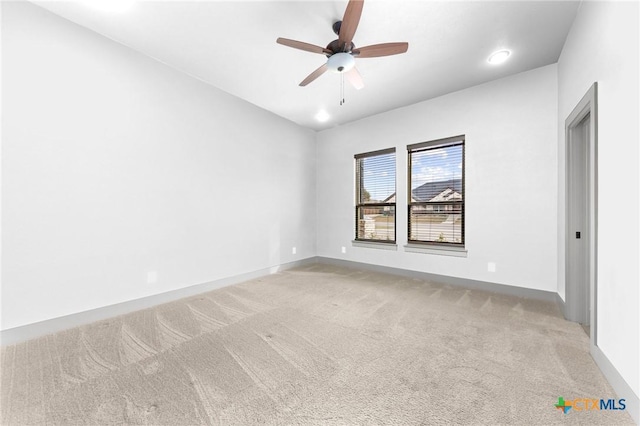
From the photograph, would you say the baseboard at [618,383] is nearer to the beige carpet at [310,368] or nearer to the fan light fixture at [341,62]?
→ the beige carpet at [310,368]

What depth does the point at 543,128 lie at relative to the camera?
319cm

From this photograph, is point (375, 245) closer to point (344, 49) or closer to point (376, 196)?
point (376, 196)

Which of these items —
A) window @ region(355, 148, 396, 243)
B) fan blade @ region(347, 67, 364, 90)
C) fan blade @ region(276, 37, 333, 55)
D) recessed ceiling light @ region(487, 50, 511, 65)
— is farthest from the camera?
window @ region(355, 148, 396, 243)

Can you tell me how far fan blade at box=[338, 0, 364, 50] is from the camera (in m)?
1.82

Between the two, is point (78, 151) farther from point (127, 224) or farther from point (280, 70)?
point (280, 70)

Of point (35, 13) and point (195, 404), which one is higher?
point (35, 13)

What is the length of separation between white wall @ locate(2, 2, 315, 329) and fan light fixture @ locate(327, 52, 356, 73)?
7.07 feet

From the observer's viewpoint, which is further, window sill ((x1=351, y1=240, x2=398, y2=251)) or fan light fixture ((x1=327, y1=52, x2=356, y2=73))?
window sill ((x1=351, y1=240, x2=398, y2=251))

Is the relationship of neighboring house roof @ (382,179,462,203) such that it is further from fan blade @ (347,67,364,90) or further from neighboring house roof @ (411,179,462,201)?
fan blade @ (347,67,364,90)

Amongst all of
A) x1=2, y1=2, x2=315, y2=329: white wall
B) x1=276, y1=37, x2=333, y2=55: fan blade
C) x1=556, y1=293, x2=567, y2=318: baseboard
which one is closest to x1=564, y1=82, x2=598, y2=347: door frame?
x1=556, y1=293, x2=567, y2=318: baseboard

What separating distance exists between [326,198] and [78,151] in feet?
13.2

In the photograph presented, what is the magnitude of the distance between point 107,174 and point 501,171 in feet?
16.1

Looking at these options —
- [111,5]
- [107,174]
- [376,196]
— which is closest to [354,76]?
[111,5]

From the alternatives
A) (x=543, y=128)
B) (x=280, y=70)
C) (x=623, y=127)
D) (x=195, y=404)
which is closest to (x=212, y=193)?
(x=280, y=70)
